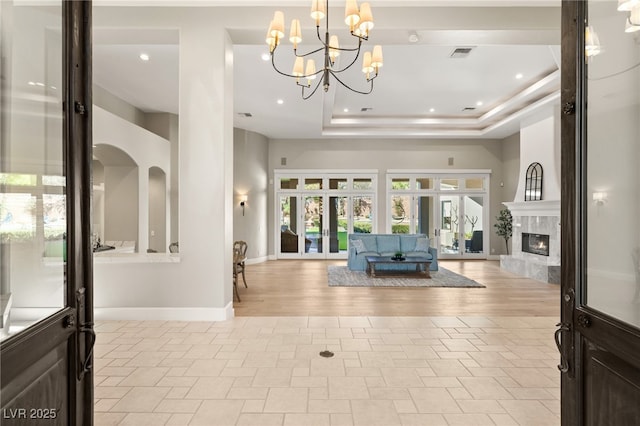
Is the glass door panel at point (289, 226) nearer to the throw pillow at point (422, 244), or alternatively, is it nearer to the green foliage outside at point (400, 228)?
the green foliage outside at point (400, 228)

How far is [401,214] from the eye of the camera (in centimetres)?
1052

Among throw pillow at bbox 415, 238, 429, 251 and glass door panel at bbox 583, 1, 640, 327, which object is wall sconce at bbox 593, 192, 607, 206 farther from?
throw pillow at bbox 415, 238, 429, 251

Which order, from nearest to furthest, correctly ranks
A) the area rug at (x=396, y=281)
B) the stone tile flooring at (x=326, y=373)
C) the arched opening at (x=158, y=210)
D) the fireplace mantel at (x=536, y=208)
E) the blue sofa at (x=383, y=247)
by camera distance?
the stone tile flooring at (x=326, y=373)
the area rug at (x=396, y=281)
the fireplace mantel at (x=536, y=208)
the arched opening at (x=158, y=210)
the blue sofa at (x=383, y=247)

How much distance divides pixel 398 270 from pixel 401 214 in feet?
10.3

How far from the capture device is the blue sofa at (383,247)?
8070 millimetres

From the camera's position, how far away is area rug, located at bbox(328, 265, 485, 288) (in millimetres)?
6469

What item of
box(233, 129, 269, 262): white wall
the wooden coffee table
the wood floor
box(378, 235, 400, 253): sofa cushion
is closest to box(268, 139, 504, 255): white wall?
box(233, 129, 269, 262): white wall

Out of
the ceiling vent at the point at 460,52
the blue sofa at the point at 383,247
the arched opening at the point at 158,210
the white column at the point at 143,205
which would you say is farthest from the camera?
the blue sofa at the point at 383,247

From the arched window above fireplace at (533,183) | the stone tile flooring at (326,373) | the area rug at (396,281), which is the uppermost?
the arched window above fireplace at (533,183)

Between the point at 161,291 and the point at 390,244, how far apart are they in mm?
5625

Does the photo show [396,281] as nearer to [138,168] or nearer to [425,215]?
[425,215]

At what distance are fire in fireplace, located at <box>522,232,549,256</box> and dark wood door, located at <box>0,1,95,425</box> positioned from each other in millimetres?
8500

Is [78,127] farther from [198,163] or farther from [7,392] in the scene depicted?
[198,163]

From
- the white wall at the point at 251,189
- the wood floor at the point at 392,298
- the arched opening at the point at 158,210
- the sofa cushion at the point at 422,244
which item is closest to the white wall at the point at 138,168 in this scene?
the arched opening at the point at 158,210
